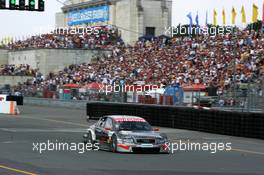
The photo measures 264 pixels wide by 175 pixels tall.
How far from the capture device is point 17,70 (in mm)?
74812

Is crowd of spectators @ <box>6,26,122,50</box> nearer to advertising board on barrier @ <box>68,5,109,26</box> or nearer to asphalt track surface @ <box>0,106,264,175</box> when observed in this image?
advertising board on barrier @ <box>68,5,109,26</box>

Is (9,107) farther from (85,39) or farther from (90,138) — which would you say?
(85,39)

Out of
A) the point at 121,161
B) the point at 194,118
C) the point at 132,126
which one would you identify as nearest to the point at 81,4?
the point at 194,118

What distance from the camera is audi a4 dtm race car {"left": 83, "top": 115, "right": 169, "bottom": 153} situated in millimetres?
20281

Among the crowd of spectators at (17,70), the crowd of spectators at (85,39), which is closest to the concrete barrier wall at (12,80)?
the crowd of spectators at (17,70)

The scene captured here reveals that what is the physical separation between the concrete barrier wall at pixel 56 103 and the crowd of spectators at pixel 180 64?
135cm

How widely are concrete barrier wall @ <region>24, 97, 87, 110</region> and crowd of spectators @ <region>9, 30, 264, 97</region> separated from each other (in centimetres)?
135

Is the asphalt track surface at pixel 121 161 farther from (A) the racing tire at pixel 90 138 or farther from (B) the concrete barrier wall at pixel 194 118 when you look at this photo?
(B) the concrete barrier wall at pixel 194 118

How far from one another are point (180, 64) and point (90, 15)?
1041 inches

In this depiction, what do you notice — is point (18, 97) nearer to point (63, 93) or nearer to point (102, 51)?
point (63, 93)

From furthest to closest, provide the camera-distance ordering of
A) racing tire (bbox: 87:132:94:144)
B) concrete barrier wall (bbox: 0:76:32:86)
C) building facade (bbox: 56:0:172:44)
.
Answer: concrete barrier wall (bbox: 0:76:32:86), building facade (bbox: 56:0:172:44), racing tire (bbox: 87:132:94:144)

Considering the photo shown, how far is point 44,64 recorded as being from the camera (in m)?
71.3

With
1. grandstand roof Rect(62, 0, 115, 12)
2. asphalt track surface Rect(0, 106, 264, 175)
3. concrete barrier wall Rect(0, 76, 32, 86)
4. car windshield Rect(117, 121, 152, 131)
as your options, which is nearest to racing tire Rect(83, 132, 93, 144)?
car windshield Rect(117, 121, 152, 131)

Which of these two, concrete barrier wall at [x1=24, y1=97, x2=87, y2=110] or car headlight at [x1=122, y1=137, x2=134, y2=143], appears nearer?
car headlight at [x1=122, y1=137, x2=134, y2=143]
